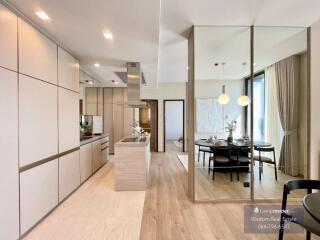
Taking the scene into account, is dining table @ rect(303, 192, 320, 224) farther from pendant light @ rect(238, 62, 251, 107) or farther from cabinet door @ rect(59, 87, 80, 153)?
cabinet door @ rect(59, 87, 80, 153)

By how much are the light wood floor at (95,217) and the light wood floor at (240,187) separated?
1.10 metres

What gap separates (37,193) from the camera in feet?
8.34

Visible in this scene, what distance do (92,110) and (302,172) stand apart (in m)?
5.46

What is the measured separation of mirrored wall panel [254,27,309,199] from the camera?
3.37 m

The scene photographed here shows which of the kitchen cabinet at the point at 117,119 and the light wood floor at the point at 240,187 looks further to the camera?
the kitchen cabinet at the point at 117,119

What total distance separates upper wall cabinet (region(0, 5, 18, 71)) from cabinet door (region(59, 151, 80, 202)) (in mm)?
1665

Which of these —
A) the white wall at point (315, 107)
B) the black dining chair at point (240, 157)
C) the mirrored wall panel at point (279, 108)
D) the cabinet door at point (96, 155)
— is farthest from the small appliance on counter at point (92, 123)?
the white wall at point (315, 107)

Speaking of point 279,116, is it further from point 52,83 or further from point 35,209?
point 35,209

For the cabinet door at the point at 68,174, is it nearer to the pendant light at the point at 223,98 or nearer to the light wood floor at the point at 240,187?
the light wood floor at the point at 240,187

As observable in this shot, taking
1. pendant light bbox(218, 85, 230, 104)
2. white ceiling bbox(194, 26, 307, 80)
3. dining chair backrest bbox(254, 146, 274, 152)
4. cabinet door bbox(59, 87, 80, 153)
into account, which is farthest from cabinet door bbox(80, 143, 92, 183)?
dining chair backrest bbox(254, 146, 274, 152)

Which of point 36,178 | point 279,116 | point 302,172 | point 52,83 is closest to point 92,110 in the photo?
point 52,83

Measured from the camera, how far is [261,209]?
3.05 meters

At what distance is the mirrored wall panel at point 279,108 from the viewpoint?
11.1ft

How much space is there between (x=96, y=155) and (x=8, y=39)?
11.5 ft
